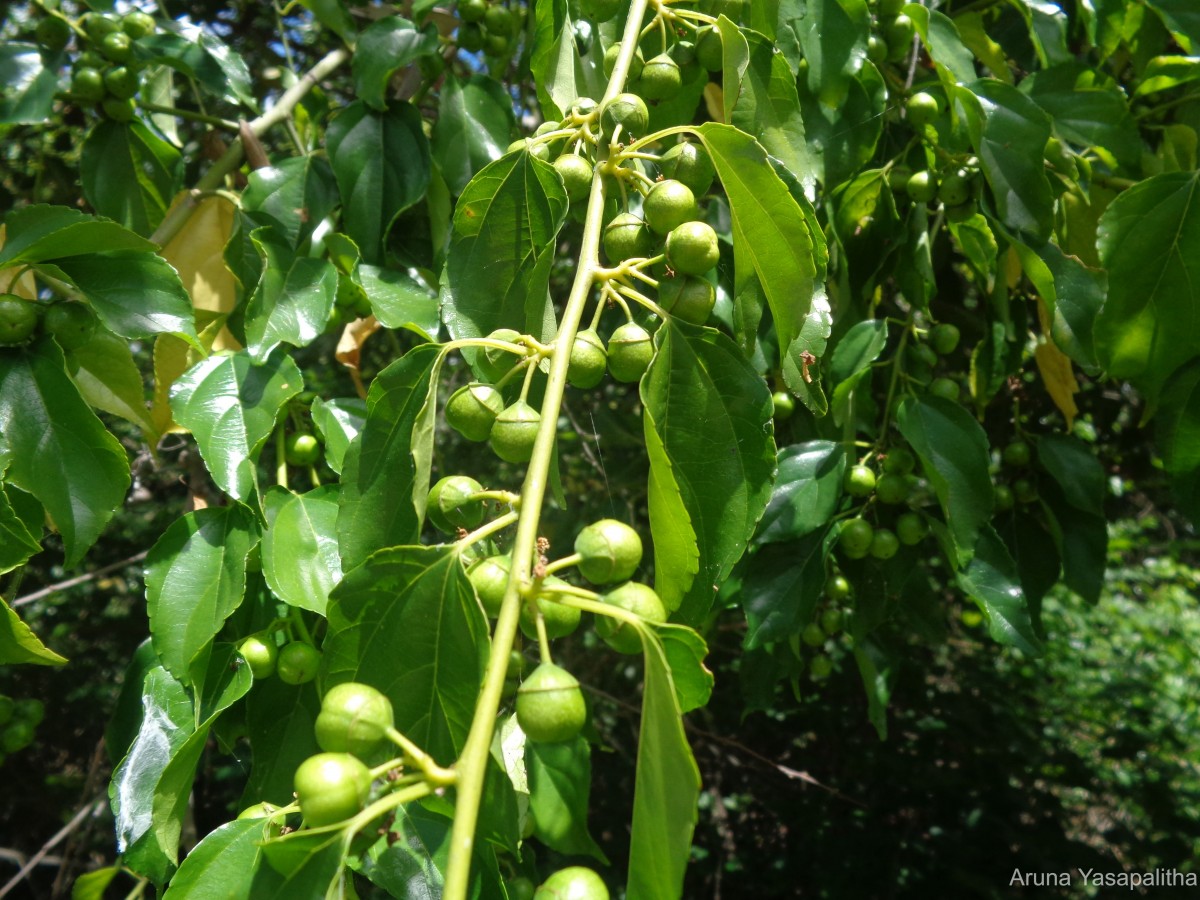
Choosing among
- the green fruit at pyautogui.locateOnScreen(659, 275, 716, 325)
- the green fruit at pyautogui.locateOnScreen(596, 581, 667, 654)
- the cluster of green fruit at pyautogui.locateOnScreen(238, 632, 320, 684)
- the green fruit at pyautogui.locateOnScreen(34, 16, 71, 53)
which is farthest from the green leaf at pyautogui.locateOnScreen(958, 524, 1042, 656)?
the green fruit at pyautogui.locateOnScreen(34, 16, 71, 53)

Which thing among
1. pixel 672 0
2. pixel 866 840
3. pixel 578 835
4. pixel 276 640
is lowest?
pixel 866 840

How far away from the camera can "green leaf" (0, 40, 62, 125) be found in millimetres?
1654

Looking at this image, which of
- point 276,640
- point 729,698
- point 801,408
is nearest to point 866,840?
point 729,698

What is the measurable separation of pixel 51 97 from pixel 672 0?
1171mm

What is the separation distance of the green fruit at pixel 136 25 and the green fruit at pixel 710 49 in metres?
1.22

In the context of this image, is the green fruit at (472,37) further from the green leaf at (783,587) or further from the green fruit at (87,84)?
the green leaf at (783,587)

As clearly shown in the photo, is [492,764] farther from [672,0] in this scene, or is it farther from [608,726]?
[608,726]

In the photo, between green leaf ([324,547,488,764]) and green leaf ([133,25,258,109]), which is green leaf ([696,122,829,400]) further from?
green leaf ([133,25,258,109])

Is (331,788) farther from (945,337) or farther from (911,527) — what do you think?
(945,337)

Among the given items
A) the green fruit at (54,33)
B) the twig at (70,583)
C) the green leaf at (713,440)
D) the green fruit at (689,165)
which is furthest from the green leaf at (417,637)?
the green fruit at (54,33)

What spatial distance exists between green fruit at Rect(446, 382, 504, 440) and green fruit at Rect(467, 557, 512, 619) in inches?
5.5

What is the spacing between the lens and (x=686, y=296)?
938mm

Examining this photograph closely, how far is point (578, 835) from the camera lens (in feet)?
2.95

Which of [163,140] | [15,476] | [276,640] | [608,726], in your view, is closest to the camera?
[15,476]
